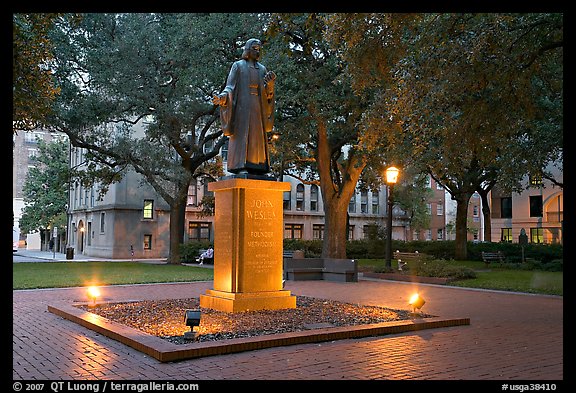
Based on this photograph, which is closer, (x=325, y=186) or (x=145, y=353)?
(x=145, y=353)

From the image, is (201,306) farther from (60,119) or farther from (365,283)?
(60,119)

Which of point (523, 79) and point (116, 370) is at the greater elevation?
point (523, 79)

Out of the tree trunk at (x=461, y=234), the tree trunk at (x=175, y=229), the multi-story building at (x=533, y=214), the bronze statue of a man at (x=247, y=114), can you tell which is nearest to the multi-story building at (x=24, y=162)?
the tree trunk at (x=175, y=229)

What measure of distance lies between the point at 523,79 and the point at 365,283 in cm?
943

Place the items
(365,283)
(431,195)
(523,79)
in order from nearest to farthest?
1. (523,79)
2. (365,283)
3. (431,195)

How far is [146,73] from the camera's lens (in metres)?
29.4

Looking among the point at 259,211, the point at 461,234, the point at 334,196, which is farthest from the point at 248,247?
the point at 461,234

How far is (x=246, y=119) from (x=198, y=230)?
42439 mm

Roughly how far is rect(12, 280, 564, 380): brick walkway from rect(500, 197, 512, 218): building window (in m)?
50.9

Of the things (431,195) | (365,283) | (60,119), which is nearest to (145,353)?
(365,283)

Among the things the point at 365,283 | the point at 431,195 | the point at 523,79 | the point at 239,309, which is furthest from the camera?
the point at 431,195

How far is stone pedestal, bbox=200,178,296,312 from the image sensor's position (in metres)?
11.8

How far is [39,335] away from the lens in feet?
31.5

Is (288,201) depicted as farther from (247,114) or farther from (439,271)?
(247,114)
